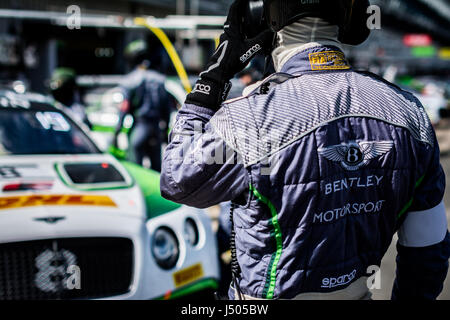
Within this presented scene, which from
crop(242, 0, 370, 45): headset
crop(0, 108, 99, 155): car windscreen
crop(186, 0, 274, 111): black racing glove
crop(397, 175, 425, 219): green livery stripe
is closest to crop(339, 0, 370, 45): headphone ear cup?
crop(242, 0, 370, 45): headset

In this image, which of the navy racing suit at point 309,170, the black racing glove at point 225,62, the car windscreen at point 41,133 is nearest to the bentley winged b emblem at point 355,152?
the navy racing suit at point 309,170

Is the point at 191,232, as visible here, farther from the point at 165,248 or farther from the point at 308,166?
the point at 308,166

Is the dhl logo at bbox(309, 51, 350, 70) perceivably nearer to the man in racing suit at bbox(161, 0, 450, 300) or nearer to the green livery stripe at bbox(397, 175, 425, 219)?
the man in racing suit at bbox(161, 0, 450, 300)

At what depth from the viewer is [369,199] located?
4.60 ft

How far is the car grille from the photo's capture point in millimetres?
2408

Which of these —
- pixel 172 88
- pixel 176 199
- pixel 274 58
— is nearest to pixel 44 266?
pixel 176 199

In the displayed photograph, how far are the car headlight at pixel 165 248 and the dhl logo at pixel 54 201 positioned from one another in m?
0.31

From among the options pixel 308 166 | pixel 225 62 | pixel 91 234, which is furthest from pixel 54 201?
pixel 308 166

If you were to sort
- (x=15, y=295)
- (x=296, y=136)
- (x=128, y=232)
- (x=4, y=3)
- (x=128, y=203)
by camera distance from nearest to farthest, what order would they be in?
(x=296, y=136) < (x=15, y=295) < (x=128, y=232) < (x=128, y=203) < (x=4, y=3)

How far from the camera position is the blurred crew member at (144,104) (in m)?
5.93

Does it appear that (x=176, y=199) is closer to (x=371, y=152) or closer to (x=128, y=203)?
(x=371, y=152)

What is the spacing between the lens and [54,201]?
265 centimetres

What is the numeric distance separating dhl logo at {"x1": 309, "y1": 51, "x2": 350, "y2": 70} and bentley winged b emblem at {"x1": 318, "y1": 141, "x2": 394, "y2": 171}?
0.82 feet

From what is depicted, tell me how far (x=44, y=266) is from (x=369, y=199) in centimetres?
169
